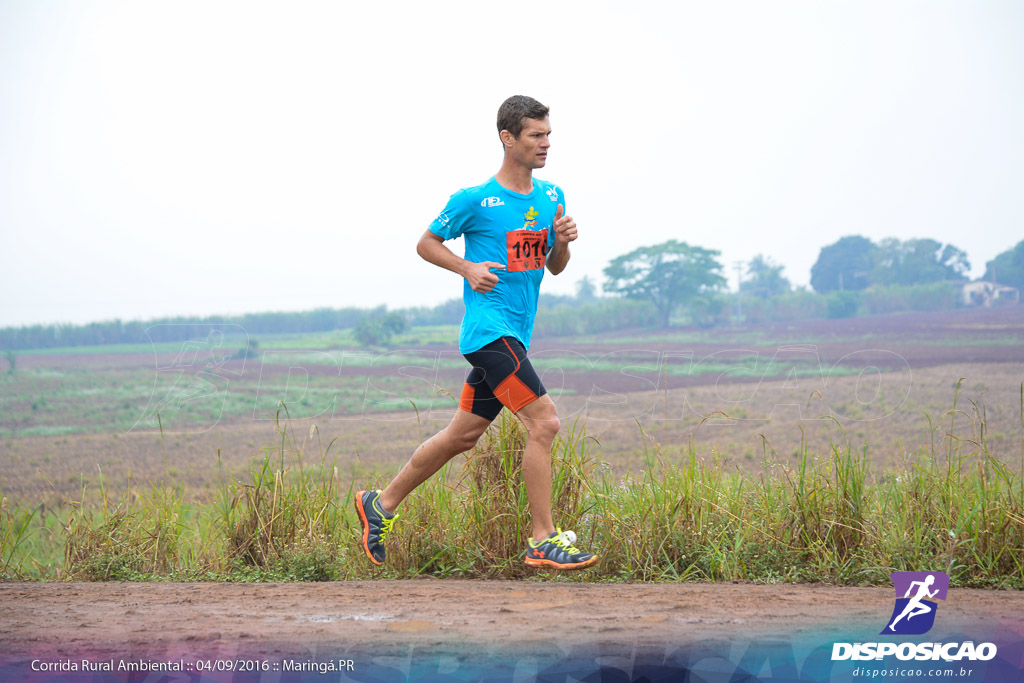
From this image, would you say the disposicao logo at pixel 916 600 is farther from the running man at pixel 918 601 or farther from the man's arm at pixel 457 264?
the man's arm at pixel 457 264

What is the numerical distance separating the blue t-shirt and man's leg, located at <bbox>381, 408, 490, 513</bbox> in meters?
0.40

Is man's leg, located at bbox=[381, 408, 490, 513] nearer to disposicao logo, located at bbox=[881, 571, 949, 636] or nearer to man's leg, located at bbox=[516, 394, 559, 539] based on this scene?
man's leg, located at bbox=[516, 394, 559, 539]

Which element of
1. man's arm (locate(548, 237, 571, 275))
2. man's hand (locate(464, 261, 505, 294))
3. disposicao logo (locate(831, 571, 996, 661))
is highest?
man's arm (locate(548, 237, 571, 275))

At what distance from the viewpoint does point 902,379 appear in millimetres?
46375

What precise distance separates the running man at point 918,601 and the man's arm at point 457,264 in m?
2.48

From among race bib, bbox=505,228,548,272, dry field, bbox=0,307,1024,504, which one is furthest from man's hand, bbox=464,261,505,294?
dry field, bbox=0,307,1024,504

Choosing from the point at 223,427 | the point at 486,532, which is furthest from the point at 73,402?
the point at 486,532

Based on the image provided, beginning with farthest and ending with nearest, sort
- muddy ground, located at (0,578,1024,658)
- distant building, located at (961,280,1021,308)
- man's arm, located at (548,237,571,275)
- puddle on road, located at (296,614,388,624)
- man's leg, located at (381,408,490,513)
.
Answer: distant building, located at (961,280,1021,308), man's arm, located at (548,237,571,275), man's leg, located at (381,408,490,513), puddle on road, located at (296,614,388,624), muddy ground, located at (0,578,1024,658)

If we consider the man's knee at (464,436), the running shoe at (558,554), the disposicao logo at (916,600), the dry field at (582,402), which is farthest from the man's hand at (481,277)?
the disposicao logo at (916,600)

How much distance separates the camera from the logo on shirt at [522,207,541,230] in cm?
438

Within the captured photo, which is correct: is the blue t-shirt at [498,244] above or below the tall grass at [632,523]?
above

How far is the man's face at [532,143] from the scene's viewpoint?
170 inches

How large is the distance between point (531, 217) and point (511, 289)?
398 mm

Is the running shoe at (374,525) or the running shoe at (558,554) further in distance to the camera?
the running shoe at (374,525)
